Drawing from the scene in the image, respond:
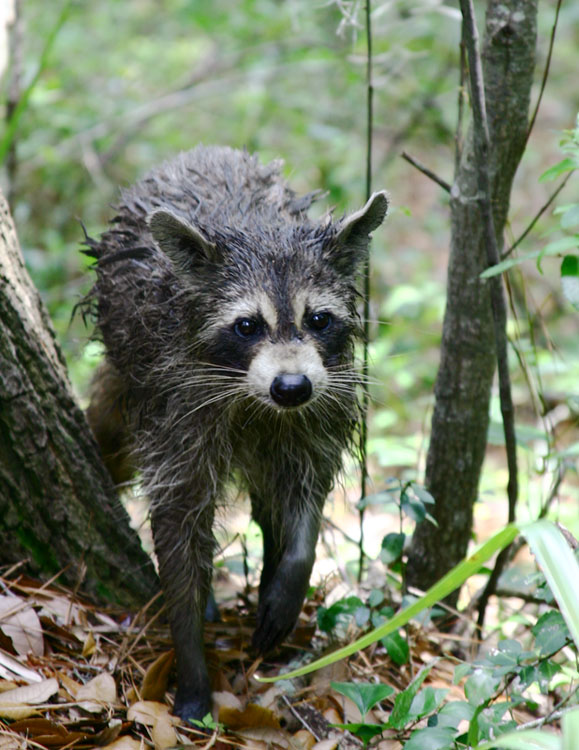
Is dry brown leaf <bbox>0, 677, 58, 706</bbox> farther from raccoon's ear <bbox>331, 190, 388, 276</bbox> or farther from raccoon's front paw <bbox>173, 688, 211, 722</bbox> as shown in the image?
raccoon's ear <bbox>331, 190, 388, 276</bbox>

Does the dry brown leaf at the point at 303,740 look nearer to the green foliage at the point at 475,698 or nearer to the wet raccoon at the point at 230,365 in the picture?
the green foliage at the point at 475,698

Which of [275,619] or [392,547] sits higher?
[392,547]

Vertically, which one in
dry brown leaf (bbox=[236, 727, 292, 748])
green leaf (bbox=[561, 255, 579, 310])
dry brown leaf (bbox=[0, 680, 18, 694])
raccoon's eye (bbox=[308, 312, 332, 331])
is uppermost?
green leaf (bbox=[561, 255, 579, 310])

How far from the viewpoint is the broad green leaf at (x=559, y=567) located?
1.80 metres

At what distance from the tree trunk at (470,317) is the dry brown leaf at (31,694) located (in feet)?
6.51

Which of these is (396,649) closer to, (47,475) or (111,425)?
(47,475)

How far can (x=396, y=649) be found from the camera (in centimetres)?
342

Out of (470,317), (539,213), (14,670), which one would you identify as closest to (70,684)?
(14,670)

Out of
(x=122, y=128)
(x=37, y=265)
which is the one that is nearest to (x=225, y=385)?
(x=37, y=265)

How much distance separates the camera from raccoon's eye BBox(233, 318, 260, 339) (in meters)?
3.36

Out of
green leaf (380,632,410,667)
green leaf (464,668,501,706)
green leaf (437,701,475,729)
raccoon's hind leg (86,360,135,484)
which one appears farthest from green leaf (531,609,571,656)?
raccoon's hind leg (86,360,135,484)

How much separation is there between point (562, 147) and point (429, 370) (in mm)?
5480

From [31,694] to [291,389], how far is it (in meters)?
1.44

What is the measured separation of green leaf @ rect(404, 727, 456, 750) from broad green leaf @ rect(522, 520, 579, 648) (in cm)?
94
